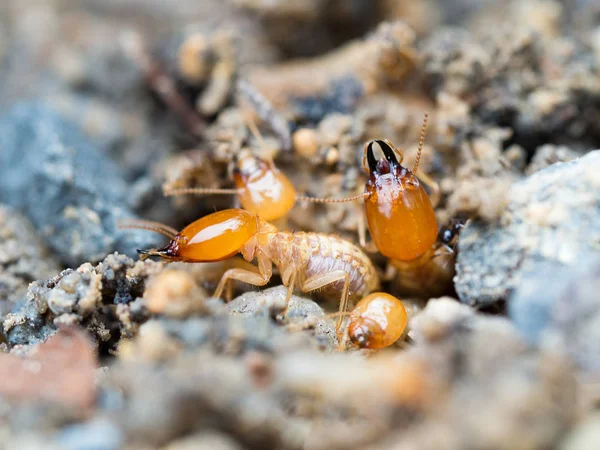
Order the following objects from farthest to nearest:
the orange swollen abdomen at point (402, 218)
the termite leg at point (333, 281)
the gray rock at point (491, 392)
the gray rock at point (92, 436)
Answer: the termite leg at point (333, 281)
the orange swollen abdomen at point (402, 218)
the gray rock at point (92, 436)
the gray rock at point (491, 392)

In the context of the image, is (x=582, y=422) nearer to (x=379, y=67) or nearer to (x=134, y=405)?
(x=134, y=405)

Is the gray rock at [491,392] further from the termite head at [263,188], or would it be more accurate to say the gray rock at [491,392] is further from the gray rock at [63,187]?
the gray rock at [63,187]

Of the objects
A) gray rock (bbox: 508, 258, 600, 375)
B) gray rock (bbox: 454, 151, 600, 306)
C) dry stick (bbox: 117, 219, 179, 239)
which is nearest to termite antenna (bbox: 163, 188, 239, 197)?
dry stick (bbox: 117, 219, 179, 239)

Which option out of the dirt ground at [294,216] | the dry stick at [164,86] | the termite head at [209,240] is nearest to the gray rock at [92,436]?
the dirt ground at [294,216]

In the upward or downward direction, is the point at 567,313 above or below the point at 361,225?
above

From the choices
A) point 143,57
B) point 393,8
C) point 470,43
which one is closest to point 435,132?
point 470,43

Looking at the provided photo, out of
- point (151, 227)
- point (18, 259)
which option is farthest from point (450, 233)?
point (18, 259)

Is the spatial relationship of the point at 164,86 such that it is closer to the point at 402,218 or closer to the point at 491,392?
the point at 402,218
